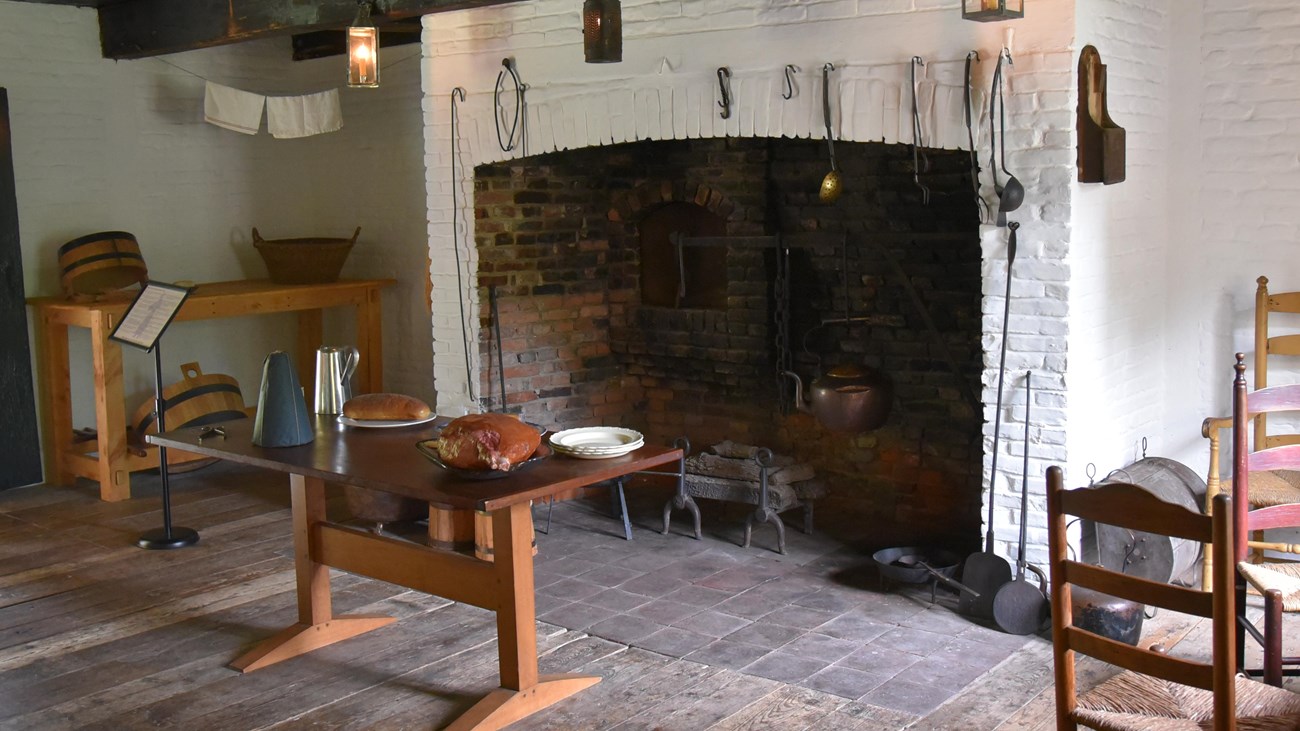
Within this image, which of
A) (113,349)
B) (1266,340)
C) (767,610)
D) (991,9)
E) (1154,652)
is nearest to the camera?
(1154,652)

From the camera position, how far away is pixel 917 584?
4.55 meters

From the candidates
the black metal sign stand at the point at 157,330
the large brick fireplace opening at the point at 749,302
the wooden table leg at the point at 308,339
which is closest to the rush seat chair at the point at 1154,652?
the large brick fireplace opening at the point at 749,302

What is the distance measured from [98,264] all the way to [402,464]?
11.5ft

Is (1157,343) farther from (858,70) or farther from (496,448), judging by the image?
(496,448)

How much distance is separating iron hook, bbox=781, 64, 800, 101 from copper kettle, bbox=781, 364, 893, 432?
3.64 ft

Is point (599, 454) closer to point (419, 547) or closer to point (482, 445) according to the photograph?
point (482, 445)

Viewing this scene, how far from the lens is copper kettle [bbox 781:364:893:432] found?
487 cm

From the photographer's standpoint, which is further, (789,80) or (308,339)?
(308,339)

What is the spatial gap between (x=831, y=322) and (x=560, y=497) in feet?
5.18

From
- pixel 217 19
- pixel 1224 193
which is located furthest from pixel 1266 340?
pixel 217 19

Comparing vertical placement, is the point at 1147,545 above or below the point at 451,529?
above

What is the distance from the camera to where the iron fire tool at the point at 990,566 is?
4.17 meters

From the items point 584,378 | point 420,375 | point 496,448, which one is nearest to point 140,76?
point 420,375

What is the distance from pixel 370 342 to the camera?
22.9 ft
